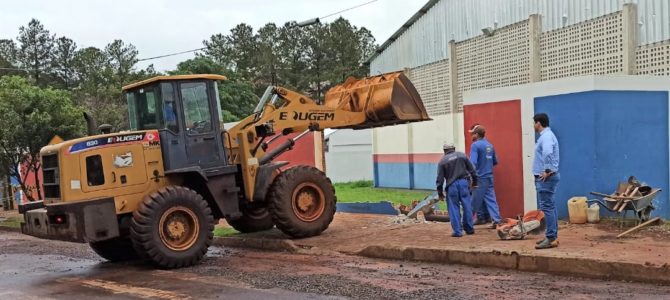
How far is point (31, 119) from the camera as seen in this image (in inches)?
731

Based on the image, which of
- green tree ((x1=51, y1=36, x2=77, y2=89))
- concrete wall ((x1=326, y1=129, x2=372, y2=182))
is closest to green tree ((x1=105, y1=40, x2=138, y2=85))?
green tree ((x1=51, y1=36, x2=77, y2=89))

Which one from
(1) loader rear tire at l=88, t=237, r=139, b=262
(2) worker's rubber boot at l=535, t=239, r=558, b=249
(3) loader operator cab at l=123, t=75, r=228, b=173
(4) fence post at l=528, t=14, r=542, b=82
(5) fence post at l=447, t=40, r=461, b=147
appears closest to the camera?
(2) worker's rubber boot at l=535, t=239, r=558, b=249

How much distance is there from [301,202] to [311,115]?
156cm

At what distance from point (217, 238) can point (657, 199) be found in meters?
7.79

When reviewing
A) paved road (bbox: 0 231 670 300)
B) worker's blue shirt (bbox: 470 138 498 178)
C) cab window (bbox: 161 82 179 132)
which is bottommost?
paved road (bbox: 0 231 670 300)

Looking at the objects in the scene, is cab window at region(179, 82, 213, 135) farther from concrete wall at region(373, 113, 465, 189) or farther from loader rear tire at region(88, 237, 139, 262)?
concrete wall at region(373, 113, 465, 189)

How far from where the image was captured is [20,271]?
10.1 m

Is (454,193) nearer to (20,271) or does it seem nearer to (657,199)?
(657,199)

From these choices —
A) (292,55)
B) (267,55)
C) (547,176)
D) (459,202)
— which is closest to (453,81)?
(459,202)

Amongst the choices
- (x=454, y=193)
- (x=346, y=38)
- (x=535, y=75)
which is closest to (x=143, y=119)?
(x=454, y=193)

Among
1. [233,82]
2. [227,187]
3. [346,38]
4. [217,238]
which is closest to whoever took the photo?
[227,187]

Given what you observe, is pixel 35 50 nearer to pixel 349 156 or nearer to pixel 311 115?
pixel 349 156

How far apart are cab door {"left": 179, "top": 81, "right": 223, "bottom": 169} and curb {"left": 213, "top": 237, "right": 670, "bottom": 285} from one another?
6.92 ft

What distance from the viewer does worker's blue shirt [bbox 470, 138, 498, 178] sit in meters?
11.1
